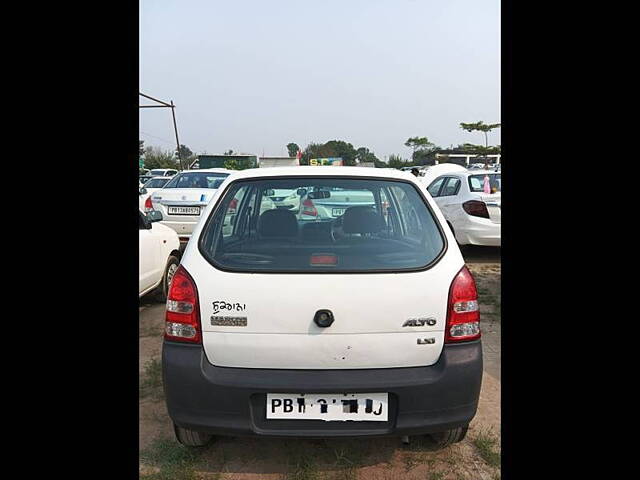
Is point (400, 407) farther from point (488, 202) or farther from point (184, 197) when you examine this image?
point (184, 197)

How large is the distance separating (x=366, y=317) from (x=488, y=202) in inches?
223

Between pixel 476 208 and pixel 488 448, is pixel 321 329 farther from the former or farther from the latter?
pixel 476 208

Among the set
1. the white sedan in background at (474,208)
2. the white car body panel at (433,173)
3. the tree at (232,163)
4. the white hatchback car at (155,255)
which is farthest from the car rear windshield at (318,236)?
the tree at (232,163)

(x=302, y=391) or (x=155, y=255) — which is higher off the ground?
(x=155, y=255)

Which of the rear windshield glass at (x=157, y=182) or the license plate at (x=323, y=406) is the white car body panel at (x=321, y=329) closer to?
the license plate at (x=323, y=406)

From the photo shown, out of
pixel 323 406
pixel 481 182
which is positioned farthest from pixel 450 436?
pixel 481 182

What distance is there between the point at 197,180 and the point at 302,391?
732cm

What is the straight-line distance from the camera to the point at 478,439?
2.57 meters

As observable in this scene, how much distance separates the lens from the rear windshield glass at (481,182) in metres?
7.38

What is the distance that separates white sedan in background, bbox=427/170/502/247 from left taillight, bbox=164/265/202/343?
5.85 metres

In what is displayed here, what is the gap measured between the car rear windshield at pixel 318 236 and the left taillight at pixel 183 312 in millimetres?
163

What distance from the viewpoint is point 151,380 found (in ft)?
10.9
